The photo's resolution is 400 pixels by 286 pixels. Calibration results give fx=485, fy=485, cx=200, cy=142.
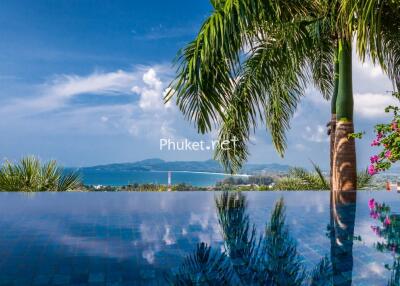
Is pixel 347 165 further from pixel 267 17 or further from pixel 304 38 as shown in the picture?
pixel 267 17

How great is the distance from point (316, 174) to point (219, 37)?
7674 millimetres

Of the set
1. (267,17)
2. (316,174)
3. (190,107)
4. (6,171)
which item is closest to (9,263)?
(190,107)

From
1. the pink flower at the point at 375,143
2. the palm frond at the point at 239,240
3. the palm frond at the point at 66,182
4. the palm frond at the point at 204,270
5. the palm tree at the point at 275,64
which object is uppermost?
the palm tree at the point at 275,64

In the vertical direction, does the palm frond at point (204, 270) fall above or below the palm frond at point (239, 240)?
below

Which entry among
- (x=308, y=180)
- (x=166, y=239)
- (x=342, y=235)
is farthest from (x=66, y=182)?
(x=342, y=235)

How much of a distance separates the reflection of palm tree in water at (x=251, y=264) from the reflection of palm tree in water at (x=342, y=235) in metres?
0.08

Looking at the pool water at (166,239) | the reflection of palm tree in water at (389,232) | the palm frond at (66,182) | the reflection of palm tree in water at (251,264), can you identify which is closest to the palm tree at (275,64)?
the pool water at (166,239)

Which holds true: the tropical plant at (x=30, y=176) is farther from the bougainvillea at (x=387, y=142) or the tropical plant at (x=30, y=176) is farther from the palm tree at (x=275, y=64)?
the bougainvillea at (x=387, y=142)

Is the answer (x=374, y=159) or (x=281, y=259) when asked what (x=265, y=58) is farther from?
(x=281, y=259)

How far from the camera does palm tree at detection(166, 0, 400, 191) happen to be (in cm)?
741

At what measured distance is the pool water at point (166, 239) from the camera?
359cm

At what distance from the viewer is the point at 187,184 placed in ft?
50.7

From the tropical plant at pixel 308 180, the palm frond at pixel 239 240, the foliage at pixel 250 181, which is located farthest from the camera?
the foliage at pixel 250 181

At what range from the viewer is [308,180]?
46.4ft
